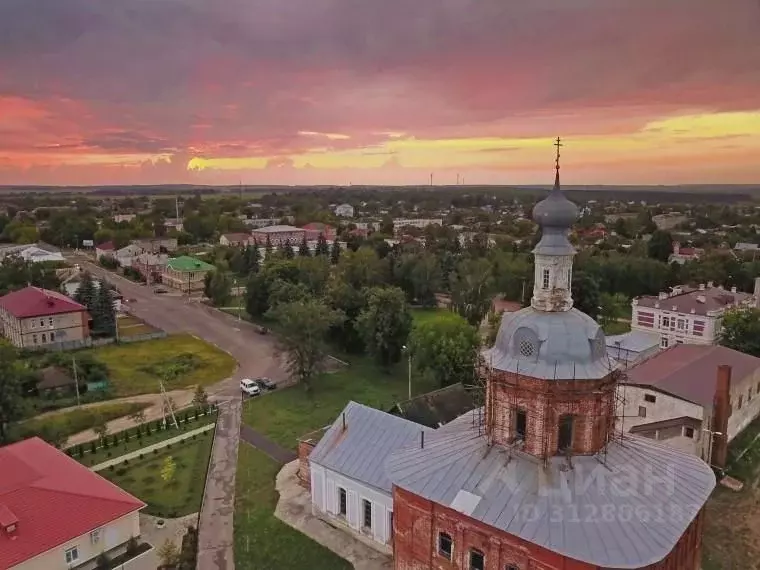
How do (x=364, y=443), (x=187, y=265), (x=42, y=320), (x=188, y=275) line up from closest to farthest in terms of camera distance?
(x=364, y=443)
(x=42, y=320)
(x=188, y=275)
(x=187, y=265)

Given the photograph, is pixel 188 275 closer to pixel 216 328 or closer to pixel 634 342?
pixel 216 328

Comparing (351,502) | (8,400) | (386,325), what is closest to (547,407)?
(351,502)

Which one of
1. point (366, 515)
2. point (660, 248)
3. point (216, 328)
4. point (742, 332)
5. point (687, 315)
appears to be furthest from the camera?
point (660, 248)

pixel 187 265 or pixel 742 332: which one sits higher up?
pixel 187 265

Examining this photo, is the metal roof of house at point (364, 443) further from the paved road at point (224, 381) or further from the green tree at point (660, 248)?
the green tree at point (660, 248)

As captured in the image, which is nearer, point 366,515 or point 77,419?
point 366,515

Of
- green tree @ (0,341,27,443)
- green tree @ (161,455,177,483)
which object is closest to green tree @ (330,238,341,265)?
green tree @ (0,341,27,443)

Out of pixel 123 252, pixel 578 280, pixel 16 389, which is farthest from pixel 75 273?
pixel 578 280

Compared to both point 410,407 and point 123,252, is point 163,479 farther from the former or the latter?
point 123,252
